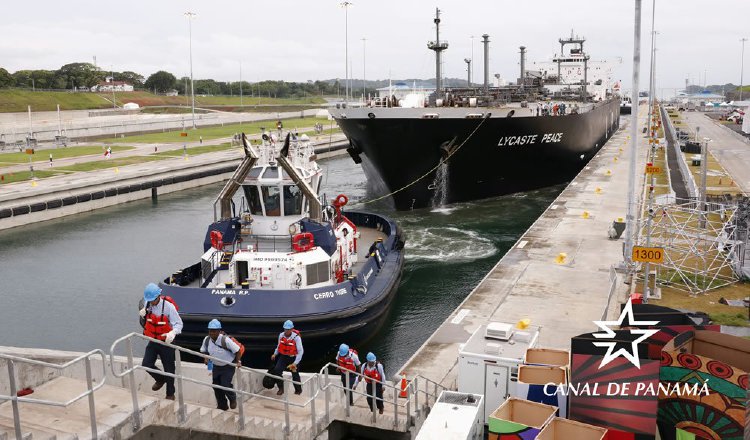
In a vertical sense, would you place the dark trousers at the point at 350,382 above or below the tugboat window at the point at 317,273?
below

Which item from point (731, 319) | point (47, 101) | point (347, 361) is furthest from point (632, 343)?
point (47, 101)

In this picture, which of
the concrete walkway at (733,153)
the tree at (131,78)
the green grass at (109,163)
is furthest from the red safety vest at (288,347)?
the tree at (131,78)

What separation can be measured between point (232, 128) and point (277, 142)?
78029mm

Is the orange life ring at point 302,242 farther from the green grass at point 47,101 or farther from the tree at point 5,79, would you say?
the tree at point 5,79

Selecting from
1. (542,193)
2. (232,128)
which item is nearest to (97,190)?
(542,193)

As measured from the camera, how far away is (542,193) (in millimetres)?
44375

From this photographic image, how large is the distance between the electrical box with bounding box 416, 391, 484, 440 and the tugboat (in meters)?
5.43

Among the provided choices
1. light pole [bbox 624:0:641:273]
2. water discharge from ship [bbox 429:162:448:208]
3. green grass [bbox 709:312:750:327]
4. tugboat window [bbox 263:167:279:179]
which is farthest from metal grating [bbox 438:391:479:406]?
water discharge from ship [bbox 429:162:448:208]

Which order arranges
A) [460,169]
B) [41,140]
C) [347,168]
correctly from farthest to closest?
1. [41,140]
2. [347,168]
3. [460,169]

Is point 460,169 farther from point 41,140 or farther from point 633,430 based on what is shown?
point 41,140

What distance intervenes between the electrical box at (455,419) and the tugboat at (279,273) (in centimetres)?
543

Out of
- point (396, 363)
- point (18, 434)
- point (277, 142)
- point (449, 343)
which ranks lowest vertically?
point (396, 363)

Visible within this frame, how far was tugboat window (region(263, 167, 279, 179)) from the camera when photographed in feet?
57.5

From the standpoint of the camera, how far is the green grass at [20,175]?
42953 millimetres
